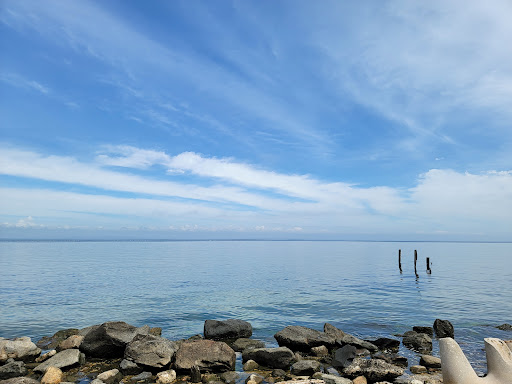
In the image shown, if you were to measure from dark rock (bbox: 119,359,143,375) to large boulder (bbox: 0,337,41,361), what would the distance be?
185 inches

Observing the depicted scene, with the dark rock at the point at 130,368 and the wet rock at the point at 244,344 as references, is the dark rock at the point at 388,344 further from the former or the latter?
the dark rock at the point at 130,368

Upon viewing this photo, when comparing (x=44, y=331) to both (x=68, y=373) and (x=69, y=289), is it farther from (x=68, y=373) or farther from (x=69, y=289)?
(x=69, y=289)

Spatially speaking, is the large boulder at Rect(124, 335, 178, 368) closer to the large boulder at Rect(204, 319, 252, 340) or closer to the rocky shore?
the rocky shore

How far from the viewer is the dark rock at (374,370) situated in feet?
40.8

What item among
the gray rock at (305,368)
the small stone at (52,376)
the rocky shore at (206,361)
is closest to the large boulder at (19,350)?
the rocky shore at (206,361)

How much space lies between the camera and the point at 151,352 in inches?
548

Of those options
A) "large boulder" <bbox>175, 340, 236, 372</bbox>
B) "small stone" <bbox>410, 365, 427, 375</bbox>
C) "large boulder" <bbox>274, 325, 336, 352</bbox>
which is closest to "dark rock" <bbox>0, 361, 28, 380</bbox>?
"large boulder" <bbox>175, 340, 236, 372</bbox>

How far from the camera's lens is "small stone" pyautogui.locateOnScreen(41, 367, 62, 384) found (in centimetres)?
1228

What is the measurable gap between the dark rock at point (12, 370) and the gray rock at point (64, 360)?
19.3 inches

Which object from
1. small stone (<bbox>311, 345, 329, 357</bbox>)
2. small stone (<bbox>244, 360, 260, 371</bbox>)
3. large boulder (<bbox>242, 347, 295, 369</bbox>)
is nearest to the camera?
small stone (<bbox>244, 360, 260, 371</bbox>)

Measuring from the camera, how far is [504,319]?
25.3 m

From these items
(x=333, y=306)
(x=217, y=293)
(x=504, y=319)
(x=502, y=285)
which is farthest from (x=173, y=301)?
(x=502, y=285)

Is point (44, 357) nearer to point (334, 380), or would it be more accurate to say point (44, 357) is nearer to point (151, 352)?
point (151, 352)

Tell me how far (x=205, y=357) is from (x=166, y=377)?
169cm
